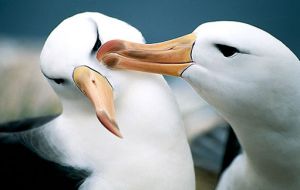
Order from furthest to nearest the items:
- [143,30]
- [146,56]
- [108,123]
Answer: [143,30] → [146,56] → [108,123]

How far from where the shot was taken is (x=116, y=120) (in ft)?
3.40

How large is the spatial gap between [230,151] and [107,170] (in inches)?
16.8

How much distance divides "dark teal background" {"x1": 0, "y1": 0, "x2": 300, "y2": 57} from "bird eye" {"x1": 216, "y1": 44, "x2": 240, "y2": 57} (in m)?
0.58

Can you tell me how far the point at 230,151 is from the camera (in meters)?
1.38

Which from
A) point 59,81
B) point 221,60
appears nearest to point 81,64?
point 59,81

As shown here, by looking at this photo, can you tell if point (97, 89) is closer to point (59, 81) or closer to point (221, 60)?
point (59, 81)

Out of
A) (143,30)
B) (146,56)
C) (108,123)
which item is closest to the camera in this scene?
(108,123)

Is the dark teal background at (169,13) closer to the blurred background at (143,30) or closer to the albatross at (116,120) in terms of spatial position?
the blurred background at (143,30)

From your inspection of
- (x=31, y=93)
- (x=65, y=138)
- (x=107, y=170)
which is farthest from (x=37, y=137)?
(x=31, y=93)

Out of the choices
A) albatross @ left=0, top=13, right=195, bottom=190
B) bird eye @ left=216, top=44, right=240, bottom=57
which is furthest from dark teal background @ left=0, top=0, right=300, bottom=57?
bird eye @ left=216, top=44, right=240, bottom=57

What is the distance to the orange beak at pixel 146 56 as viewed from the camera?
101 centimetres

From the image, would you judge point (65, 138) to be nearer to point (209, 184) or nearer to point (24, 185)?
point (24, 185)

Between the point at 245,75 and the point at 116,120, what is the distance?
9.7 inches

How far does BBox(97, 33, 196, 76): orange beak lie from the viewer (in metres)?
1.01
